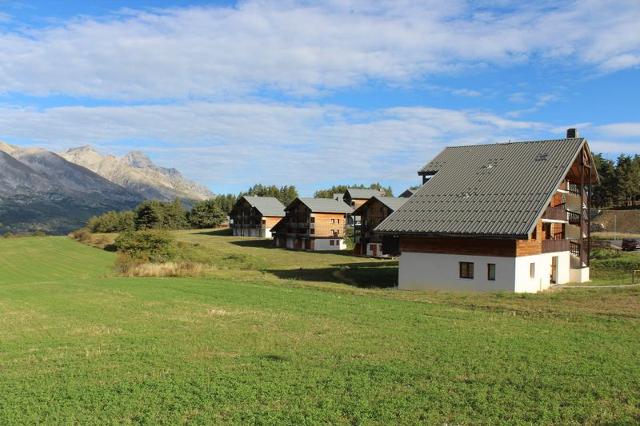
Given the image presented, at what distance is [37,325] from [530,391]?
1732 centimetres

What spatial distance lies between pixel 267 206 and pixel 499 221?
Answer: 8531 cm

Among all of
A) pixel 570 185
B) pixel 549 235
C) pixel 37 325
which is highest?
pixel 570 185

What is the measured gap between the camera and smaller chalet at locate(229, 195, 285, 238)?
112m

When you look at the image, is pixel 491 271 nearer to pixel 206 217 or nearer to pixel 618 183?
pixel 618 183

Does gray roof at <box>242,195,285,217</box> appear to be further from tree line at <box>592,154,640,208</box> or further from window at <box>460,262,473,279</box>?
window at <box>460,262,473,279</box>

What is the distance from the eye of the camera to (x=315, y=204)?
90.9 m

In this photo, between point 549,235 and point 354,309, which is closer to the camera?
point 354,309

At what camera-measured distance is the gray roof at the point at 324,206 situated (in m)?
89.5

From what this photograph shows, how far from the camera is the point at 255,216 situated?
113500mm

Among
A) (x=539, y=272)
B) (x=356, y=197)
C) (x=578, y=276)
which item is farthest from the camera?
(x=356, y=197)

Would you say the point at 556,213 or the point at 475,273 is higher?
the point at 556,213

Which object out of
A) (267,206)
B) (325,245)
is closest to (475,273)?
(325,245)

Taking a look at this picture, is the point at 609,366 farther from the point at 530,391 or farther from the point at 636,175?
the point at 636,175

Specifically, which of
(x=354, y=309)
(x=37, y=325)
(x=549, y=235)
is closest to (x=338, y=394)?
(x=354, y=309)
